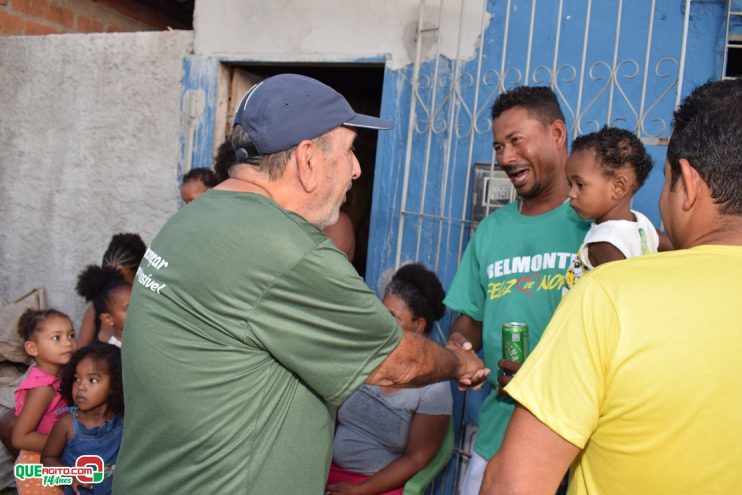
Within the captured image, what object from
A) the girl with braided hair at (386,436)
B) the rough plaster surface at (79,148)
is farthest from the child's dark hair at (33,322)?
the girl with braided hair at (386,436)

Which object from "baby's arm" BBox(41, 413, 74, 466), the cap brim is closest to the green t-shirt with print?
the cap brim

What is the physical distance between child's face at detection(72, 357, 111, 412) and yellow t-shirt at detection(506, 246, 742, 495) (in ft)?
8.33

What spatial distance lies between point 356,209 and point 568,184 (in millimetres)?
3825

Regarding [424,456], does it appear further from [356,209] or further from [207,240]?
[356,209]

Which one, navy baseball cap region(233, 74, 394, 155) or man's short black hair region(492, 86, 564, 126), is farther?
man's short black hair region(492, 86, 564, 126)

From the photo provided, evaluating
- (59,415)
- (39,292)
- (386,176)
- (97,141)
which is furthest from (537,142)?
(39,292)

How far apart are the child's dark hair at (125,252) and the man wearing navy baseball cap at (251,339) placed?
9.06 ft

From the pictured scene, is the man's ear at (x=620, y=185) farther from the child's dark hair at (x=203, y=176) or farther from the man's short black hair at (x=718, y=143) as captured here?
the child's dark hair at (x=203, y=176)

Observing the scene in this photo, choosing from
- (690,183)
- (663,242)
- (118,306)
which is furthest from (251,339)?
(118,306)

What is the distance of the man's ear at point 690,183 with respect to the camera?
133 centimetres

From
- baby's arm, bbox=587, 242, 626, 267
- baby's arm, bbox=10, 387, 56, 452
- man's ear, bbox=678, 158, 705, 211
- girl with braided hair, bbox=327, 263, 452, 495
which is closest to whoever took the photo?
man's ear, bbox=678, 158, 705, 211

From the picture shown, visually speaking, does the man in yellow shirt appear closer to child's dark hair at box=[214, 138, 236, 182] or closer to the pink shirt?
child's dark hair at box=[214, 138, 236, 182]

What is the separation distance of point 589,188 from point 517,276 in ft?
1.40

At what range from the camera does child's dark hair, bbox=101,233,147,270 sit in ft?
14.2
